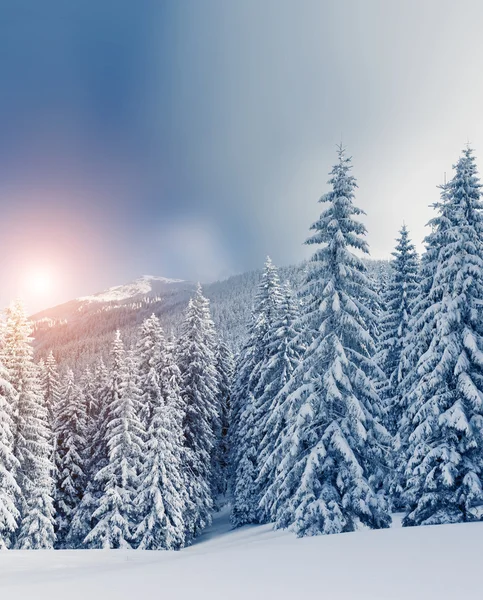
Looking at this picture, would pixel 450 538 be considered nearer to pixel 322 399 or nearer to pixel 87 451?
pixel 322 399

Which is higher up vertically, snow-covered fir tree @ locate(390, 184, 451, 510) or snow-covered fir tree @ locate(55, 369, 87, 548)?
snow-covered fir tree @ locate(390, 184, 451, 510)

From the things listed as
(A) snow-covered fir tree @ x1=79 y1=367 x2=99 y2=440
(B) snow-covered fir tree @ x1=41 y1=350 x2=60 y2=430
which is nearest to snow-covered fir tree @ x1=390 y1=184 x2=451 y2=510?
(A) snow-covered fir tree @ x1=79 y1=367 x2=99 y2=440

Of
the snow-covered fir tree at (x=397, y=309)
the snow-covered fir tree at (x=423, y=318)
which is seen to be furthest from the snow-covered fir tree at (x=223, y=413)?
the snow-covered fir tree at (x=423, y=318)

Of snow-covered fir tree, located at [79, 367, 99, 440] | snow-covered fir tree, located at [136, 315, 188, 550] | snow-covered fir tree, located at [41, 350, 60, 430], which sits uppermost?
snow-covered fir tree, located at [41, 350, 60, 430]

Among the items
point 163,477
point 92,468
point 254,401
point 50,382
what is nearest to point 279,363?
point 254,401

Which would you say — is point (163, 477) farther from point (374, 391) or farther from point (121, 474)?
point (374, 391)

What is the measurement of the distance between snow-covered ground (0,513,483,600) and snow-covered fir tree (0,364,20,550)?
15557 millimetres

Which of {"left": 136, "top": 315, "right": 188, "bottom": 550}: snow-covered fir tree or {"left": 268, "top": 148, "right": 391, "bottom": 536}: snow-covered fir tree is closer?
{"left": 268, "top": 148, "right": 391, "bottom": 536}: snow-covered fir tree

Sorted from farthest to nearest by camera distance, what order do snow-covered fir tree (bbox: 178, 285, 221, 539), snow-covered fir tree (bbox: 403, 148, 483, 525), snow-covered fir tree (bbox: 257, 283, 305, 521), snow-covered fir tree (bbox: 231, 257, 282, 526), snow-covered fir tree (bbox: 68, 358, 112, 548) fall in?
1. snow-covered fir tree (bbox: 178, 285, 221, 539)
2. snow-covered fir tree (bbox: 68, 358, 112, 548)
3. snow-covered fir tree (bbox: 231, 257, 282, 526)
4. snow-covered fir tree (bbox: 257, 283, 305, 521)
5. snow-covered fir tree (bbox: 403, 148, 483, 525)

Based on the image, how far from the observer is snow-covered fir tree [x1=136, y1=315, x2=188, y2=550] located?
26.3m

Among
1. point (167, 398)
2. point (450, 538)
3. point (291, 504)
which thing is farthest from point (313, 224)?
point (167, 398)

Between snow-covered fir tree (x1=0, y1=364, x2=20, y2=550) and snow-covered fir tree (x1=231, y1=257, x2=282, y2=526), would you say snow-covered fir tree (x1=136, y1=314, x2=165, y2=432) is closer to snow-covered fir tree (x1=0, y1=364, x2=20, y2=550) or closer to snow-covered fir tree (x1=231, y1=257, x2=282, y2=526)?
snow-covered fir tree (x1=231, y1=257, x2=282, y2=526)

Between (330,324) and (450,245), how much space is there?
18.3 feet

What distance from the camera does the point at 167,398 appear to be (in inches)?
1110
